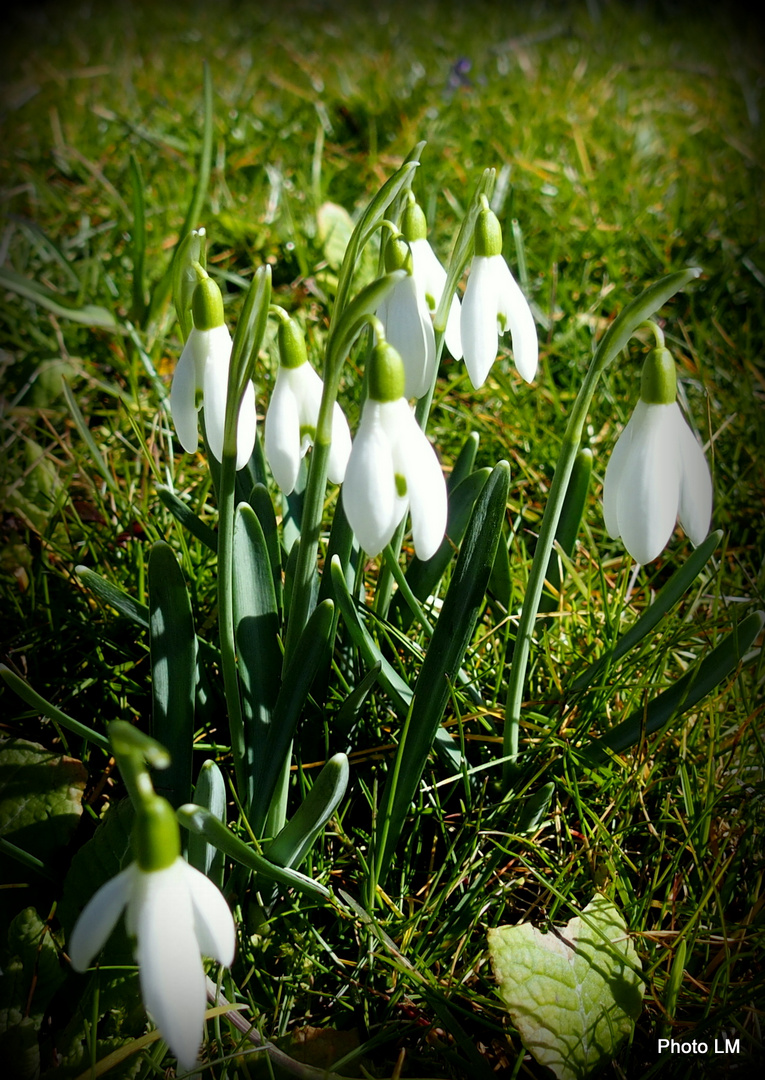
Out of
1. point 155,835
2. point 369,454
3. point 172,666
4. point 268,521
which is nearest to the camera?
point 155,835

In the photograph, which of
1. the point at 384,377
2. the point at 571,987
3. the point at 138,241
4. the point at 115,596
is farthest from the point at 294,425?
the point at 138,241

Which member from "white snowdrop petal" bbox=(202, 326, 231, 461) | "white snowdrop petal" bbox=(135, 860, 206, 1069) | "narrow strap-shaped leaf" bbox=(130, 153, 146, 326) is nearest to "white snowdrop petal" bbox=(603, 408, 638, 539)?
"white snowdrop petal" bbox=(202, 326, 231, 461)

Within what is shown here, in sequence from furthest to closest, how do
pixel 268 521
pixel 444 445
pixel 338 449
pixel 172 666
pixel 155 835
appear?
pixel 444 445, pixel 268 521, pixel 172 666, pixel 338 449, pixel 155 835

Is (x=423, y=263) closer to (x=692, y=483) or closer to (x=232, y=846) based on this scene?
(x=692, y=483)

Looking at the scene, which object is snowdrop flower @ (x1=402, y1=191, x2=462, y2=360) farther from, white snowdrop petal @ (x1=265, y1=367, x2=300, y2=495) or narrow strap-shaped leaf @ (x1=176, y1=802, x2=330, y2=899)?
narrow strap-shaped leaf @ (x1=176, y1=802, x2=330, y2=899)

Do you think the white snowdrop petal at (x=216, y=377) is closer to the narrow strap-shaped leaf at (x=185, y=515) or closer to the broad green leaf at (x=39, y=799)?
the narrow strap-shaped leaf at (x=185, y=515)

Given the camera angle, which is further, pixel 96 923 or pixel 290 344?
pixel 290 344

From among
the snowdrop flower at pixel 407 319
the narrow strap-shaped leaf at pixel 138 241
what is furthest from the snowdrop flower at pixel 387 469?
the narrow strap-shaped leaf at pixel 138 241
